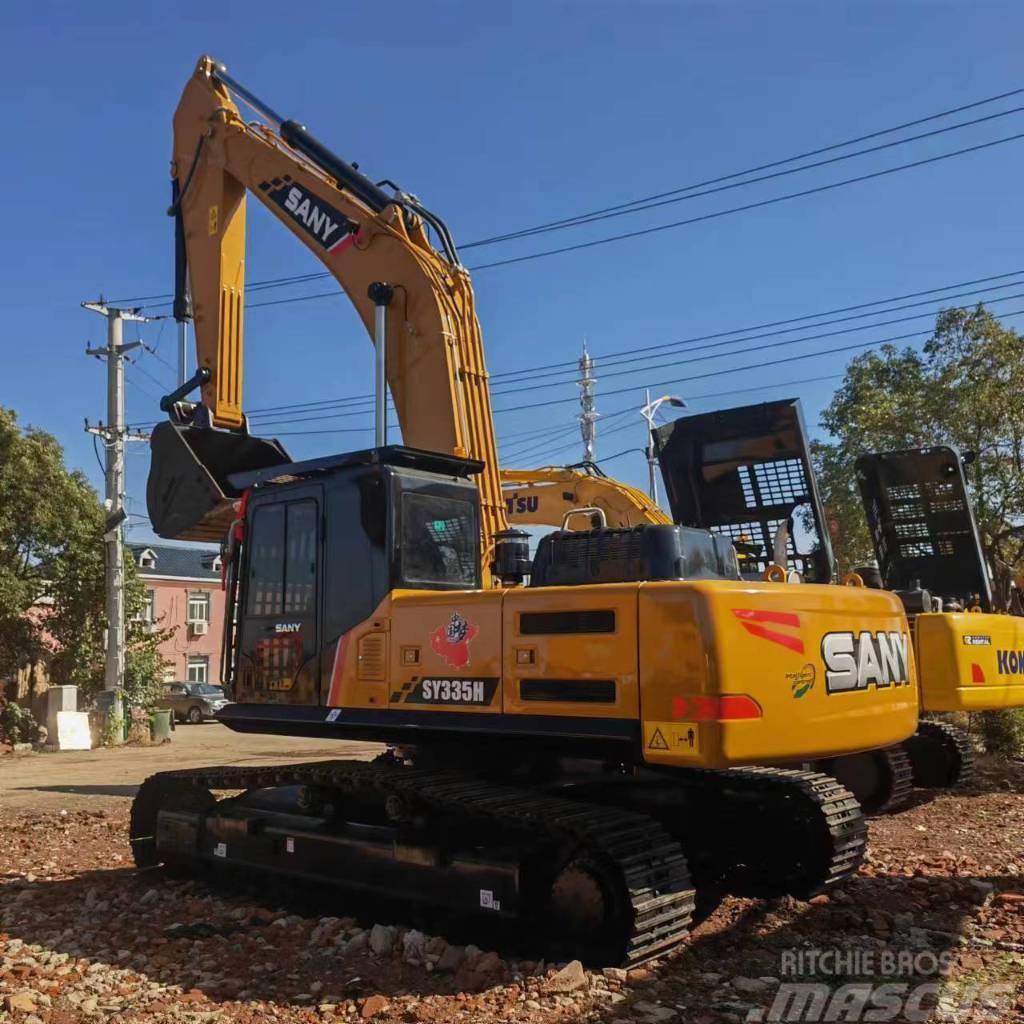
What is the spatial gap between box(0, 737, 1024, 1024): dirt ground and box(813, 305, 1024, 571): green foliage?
42.2 feet

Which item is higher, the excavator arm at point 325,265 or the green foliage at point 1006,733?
the excavator arm at point 325,265

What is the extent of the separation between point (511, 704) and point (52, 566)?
19637mm

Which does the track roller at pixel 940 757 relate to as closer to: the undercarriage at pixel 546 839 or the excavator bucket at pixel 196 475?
the undercarriage at pixel 546 839

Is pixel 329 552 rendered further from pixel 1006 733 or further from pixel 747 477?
pixel 1006 733

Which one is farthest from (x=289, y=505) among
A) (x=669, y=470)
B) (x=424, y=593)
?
(x=669, y=470)

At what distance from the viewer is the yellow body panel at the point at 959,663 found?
8.52m

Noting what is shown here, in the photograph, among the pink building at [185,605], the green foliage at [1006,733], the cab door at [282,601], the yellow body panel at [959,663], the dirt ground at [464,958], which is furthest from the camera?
the pink building at [185,605]

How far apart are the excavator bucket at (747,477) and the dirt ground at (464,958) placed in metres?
2.52

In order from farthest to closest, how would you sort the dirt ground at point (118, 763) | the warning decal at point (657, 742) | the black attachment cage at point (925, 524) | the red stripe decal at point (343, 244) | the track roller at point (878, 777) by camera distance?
the dirt ground at point (118, 763) < the black attachment cage at point (925, 524) < the red stripe decal at point (343, 244) < the track roller at point (878, 777) < the warning decal at point (657, 742)

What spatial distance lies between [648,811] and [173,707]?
30.0m

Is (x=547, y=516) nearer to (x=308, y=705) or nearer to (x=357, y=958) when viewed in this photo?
(x=308, y=705)

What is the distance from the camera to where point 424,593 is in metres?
6.11
